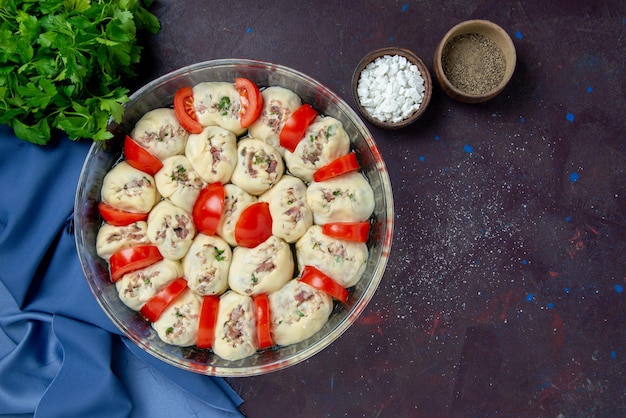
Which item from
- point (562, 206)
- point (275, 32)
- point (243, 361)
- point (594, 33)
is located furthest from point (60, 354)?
point (594, 33)

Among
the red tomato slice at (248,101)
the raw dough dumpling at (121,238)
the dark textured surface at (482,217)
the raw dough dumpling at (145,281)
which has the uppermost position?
the red tomato slice at (248,101)

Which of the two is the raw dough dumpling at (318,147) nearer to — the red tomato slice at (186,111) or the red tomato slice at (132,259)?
the red tomato slice at (186,111)

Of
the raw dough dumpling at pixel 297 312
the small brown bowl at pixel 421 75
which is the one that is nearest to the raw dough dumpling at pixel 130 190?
the raw dough dumpling at pixel 297 312

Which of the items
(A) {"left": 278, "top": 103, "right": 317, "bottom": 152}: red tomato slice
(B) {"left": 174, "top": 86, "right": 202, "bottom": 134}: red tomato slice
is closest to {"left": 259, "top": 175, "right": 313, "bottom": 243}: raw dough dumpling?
(A) {"left": 278, "top": 103, "right": 317, "bottom": 152}: red tomato slice

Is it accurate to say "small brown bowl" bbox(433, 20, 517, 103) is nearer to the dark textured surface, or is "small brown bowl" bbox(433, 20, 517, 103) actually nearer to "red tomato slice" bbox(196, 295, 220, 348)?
the dark textured surface

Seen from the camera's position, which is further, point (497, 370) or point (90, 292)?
point (497, 370)

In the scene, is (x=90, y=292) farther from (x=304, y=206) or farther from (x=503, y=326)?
(x=503, y=326)
